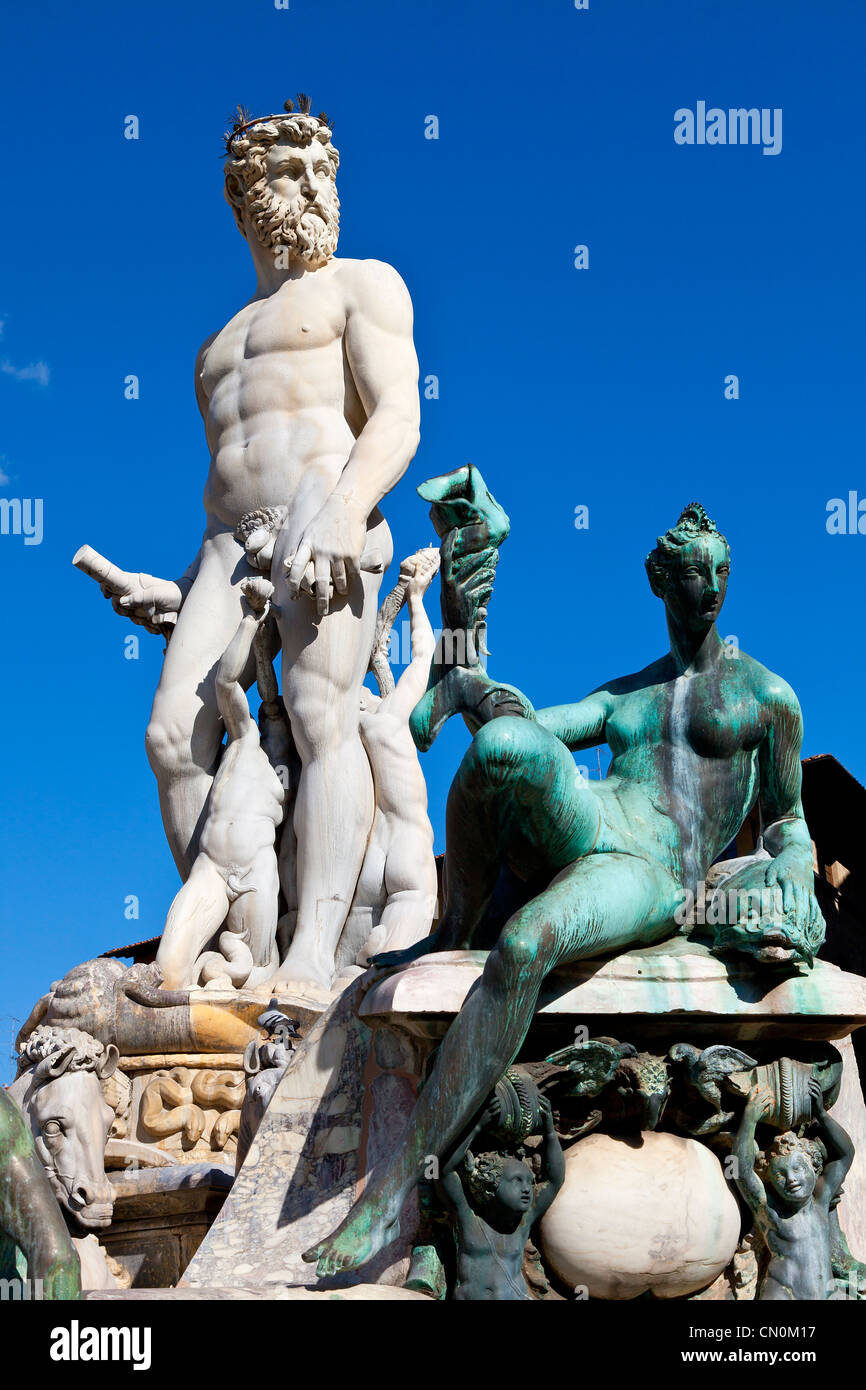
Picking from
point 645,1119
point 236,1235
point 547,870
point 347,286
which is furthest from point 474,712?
point 347,286

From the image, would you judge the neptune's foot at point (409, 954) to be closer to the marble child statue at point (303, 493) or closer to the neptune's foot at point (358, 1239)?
the neptune's foot at point (358, 1239)

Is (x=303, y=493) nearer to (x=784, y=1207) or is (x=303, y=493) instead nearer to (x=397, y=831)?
(x=397, y=831)

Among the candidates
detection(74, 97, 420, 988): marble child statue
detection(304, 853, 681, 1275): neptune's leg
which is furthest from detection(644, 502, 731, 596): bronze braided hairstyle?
detection(74, 97, 420, 988): marble child statue

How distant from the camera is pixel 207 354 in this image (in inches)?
296

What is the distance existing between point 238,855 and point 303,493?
4.82ft

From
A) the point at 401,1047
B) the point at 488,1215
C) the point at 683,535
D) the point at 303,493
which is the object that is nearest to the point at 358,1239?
the point at 488,1215

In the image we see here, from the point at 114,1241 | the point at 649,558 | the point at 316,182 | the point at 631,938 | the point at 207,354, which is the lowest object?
the point at 114,1241

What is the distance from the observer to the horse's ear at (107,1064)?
4.87m

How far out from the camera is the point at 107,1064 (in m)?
4.91

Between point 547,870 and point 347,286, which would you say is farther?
point 347,286

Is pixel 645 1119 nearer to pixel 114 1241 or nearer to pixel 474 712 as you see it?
Result: pixel 474 712

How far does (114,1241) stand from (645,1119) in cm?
244

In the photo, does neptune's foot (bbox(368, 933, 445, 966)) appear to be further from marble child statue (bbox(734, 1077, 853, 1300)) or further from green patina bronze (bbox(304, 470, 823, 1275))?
marble child statue (bbox(734, 1077, 853, 1300))
